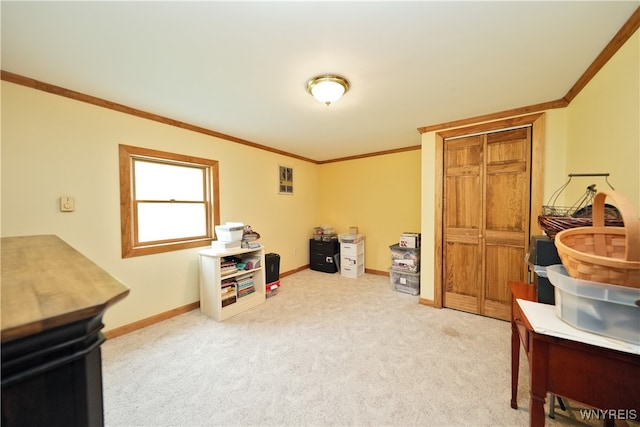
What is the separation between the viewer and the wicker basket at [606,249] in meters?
0.78

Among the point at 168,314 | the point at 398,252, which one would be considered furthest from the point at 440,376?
the point at 168,314

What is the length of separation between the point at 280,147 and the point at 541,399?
391cm

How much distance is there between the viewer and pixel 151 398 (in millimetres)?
A: 1626

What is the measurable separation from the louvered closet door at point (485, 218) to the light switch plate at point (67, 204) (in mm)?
3800

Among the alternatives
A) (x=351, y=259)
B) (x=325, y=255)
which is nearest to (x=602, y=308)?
(x=351, y=259)

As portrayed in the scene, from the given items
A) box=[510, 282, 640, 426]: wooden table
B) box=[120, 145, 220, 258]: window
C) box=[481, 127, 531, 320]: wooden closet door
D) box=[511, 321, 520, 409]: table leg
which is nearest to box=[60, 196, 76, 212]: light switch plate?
box=[120, 145, 220, 258]: window

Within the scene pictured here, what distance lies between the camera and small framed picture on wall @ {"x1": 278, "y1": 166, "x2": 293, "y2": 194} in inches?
167

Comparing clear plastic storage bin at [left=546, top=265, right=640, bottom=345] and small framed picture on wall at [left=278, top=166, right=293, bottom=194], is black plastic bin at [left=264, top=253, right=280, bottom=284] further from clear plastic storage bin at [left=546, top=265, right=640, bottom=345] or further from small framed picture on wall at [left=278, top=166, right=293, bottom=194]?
clear plastic storage bin at [left=546, top=265, right=640, bottom=345]

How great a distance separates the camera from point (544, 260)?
1.43 meters

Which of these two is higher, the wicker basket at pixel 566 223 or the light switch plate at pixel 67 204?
the light switch plate at pixel 67 204

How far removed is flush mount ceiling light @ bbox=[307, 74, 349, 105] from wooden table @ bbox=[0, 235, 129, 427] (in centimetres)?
184

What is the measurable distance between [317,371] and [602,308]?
170 cm

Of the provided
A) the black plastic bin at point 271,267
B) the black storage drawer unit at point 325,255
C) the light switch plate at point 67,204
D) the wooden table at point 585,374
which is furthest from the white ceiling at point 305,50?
the black storage drawer unit at point 325,255

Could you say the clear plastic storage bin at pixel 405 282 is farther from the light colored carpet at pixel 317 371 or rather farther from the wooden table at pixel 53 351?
the wooden table at pixel 53 351
